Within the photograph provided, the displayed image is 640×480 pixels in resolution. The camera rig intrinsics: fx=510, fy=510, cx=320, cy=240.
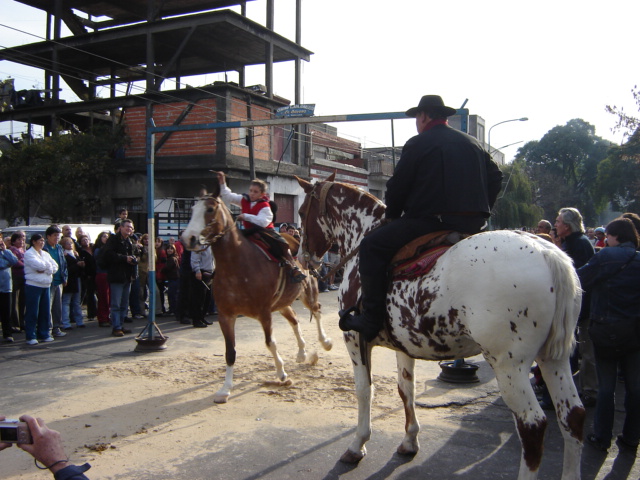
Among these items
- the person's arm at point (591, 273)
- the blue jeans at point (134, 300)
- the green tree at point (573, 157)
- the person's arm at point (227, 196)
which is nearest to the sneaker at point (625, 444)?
the person's arm at point (591, 273)

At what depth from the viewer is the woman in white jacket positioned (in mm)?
9203

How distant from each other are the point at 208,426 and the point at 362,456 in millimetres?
1746

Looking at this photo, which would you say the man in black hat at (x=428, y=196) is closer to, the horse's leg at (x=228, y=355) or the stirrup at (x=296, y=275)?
the horse's leg at (x=228, y=355)

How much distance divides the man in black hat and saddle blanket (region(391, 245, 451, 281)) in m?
0.12

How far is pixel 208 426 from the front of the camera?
5.32m

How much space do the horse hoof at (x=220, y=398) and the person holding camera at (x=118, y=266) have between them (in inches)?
195

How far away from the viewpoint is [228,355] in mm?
6598

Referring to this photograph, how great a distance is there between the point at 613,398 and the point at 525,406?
1.88 metres

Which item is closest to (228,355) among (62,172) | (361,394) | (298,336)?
(298,336)

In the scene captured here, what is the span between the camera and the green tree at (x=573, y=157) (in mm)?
68188

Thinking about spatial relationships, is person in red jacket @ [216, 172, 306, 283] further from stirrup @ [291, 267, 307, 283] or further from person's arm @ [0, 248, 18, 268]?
person's arm @ [0, 248, 18, 268]

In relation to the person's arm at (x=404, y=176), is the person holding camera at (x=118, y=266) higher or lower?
lower

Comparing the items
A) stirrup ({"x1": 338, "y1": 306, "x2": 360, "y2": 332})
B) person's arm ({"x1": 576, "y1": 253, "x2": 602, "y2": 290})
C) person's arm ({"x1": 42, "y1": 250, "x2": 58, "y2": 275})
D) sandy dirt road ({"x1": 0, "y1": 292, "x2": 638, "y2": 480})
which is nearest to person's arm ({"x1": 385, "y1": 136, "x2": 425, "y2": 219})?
stirrup ({"x1": 338, "y1": 306, "x2": 360, "y2": 332})

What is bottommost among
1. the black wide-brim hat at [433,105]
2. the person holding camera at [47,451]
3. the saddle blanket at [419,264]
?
the person holding camera at [47,451]
